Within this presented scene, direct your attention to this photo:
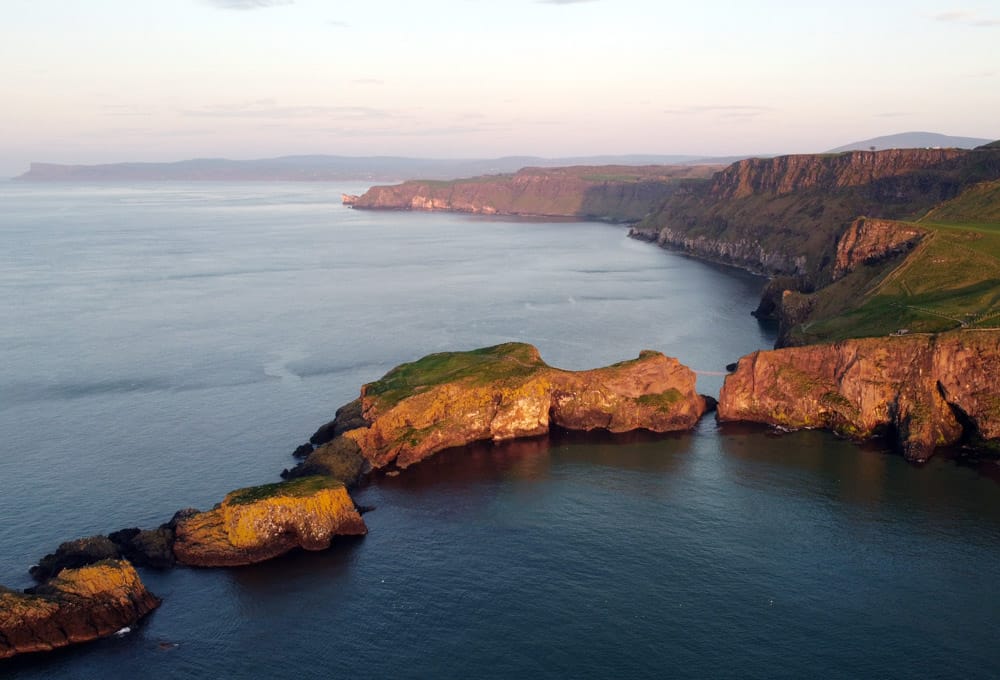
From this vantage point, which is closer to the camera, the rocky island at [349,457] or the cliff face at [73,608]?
the cliff face at [73,608]

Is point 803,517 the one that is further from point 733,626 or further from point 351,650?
point 351,650

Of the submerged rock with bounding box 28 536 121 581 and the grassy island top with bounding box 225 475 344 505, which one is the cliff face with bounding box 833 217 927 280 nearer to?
the grassy island top with bounding box 225 475 344 505

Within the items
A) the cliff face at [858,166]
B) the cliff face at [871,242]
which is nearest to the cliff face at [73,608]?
the cliff face at [871,242]

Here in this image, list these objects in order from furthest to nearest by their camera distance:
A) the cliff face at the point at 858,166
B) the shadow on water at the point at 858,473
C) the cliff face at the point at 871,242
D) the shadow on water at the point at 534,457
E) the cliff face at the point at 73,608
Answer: the cliff face at the point at 858,166 < the cliff face at the point at 871,242 < the shadow on water at the point at 534,457 < the shadow on water at the point at 858,473 < the cliff face at the point at 73,608

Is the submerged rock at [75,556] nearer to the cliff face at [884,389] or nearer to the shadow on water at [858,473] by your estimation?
the shadow on water at [858,473]

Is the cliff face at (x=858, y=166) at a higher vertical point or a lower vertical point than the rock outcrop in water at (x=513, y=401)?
higher

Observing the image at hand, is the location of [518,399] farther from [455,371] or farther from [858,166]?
[858,166]

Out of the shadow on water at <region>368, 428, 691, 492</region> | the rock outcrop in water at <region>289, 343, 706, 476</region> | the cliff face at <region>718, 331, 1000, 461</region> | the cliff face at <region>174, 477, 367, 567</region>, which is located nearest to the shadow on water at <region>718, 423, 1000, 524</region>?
the cliff face at <region>718, 331, 1000, 461</region>

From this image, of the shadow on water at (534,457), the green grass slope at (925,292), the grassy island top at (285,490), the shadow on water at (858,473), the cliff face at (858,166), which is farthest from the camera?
the cliff face at (858,166)
